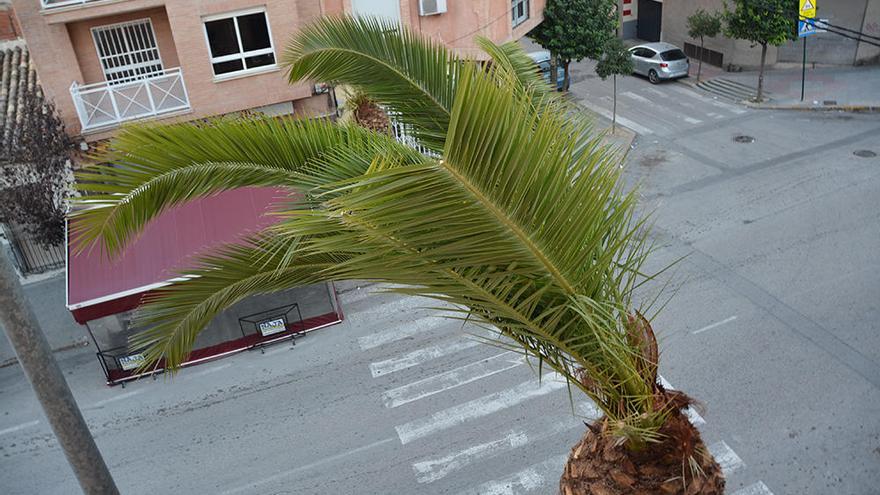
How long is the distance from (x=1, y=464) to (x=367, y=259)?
1051cm

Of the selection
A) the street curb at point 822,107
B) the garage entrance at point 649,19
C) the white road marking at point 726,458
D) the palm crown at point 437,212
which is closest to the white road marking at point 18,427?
the palm crown at point 437,212

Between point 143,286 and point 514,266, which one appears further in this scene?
point 143,286

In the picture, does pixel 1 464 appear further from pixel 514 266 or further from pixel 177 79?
pixel 514 266

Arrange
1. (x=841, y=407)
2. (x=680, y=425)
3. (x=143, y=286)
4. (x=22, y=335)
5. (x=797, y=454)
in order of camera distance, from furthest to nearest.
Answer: (x=143, y=286)
(x=841, y=407)
(x=797, y=454)
(x=22, y=335)
(x=680, y=425)

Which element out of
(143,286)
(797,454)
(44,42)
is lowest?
(797,454)

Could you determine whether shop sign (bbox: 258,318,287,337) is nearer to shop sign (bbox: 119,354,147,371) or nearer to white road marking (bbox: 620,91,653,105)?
shop sign (bbox: 119,354,147,371)

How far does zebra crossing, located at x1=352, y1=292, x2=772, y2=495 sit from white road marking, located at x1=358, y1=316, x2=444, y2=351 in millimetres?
18

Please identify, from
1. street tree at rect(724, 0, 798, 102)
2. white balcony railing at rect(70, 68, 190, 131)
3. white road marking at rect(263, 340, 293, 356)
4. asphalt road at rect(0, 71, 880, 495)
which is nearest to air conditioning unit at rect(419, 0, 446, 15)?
white balcony railing at rect(70, 68, 190, 131)

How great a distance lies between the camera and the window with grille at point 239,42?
15398 millimetres

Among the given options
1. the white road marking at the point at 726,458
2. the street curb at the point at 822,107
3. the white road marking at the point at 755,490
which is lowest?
the white road marking at the point at 755,490

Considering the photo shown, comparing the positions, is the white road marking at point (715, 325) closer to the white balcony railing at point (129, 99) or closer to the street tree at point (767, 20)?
the white balcony railing at point (129, 99)

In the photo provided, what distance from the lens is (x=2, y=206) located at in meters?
14.5

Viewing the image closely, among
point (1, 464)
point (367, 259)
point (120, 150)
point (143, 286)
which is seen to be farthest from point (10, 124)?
point (367, 259)

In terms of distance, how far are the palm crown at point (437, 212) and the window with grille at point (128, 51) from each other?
36.0 feet
